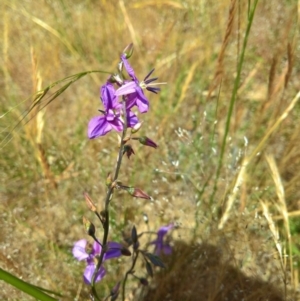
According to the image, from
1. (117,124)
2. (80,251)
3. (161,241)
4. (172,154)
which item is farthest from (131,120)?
(172,154)

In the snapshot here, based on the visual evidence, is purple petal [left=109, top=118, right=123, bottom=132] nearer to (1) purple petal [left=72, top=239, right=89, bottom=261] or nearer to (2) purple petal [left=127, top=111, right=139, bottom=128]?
(2) purple petal [left=127, top=111, right=139, bottom=128]

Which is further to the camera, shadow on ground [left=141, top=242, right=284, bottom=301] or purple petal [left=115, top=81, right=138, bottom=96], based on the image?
shadow on ground [left=141, top=242, right=284, bottom=301]

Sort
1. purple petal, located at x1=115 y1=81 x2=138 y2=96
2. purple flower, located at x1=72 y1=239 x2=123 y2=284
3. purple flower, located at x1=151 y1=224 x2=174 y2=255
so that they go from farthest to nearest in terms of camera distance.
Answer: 1. purple flower, located at x1=151 y1=224 x2=174 y2=255
2. purple flower, located at x1=72 y1=239 x2=123 y2=284
3. purple petal, located at x1=115 y1=81 x2=138 y2=96

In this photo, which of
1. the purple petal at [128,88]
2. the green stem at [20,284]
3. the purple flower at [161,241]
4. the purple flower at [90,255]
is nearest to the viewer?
the green stem at [20,284]

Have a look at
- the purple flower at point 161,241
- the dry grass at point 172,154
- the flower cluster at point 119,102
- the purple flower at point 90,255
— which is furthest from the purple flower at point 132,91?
the purple flower at point 161,241

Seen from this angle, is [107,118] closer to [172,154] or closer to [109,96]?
[109,96]

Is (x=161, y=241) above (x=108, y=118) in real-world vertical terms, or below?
above

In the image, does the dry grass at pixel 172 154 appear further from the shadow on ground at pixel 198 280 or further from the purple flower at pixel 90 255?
the purple flower at pixel 90 255

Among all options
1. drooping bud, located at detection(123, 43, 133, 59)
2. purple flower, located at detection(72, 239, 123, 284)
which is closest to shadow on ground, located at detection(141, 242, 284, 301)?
purple flower, located at detection(72, 239, 123, 284)
